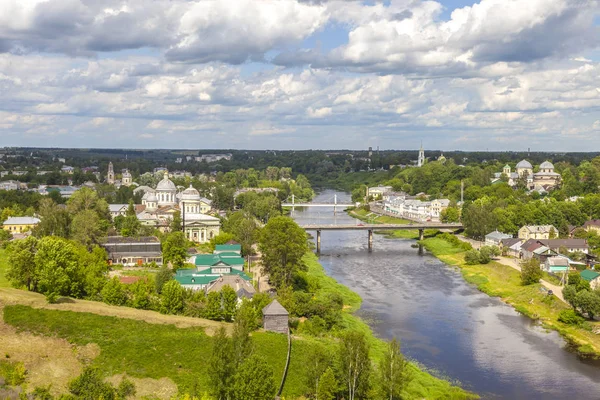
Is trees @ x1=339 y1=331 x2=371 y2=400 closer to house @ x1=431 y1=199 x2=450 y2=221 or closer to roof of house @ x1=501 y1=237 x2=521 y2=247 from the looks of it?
roof of house @ x1=501 y1=237 x2=521 y2=247

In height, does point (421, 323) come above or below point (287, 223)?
below

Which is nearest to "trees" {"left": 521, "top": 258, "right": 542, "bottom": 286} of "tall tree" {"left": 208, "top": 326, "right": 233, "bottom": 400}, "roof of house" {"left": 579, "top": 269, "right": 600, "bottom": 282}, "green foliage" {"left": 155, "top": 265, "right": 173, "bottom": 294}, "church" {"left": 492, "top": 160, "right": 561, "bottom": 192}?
"roof of house" {"left": 579, "top": 269, "right": 600, "bottom": 282}

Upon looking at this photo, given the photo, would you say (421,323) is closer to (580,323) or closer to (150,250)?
(580,323)

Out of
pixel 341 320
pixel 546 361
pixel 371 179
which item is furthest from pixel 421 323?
pixel 371 179

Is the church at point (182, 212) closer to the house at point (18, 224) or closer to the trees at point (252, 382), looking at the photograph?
the house at point (18, 224)

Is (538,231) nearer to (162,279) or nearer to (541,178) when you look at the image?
(541,178)

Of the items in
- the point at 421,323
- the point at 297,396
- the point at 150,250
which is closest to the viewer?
the point at 297,396

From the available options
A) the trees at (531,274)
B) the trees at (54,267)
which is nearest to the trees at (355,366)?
the trees at (54,267)
